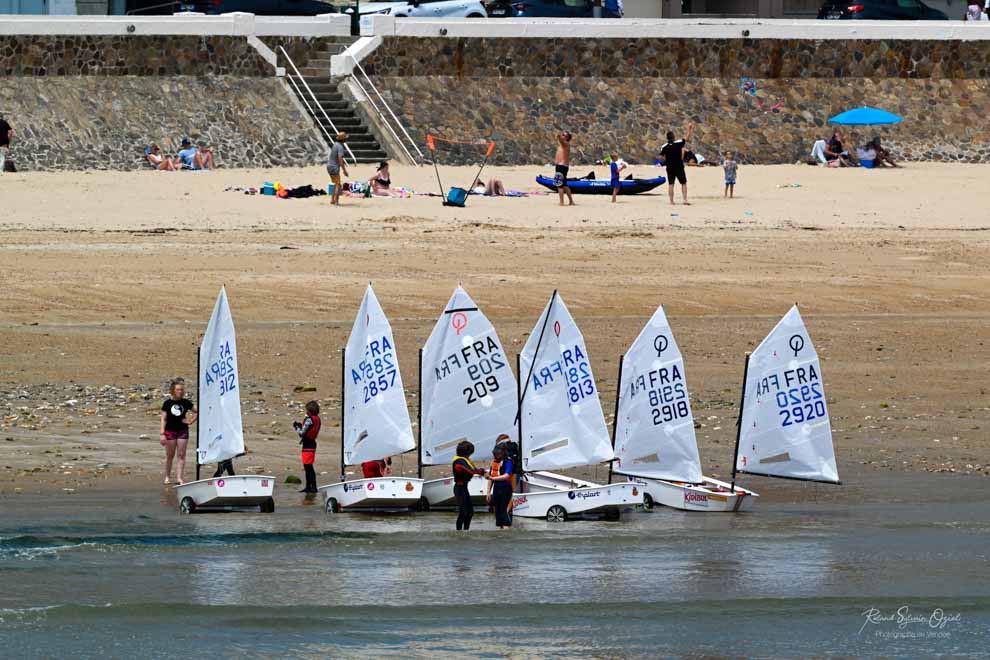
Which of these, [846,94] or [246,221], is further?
[846,94]

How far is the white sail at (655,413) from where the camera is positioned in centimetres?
2011

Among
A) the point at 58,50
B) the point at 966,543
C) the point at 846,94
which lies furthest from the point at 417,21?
the point at 966,543

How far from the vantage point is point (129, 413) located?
22.7 metres

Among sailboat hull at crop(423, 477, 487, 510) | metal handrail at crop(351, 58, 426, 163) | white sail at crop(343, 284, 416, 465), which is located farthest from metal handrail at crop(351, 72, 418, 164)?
sailboat hull at crop(423, 477, 487, 510)

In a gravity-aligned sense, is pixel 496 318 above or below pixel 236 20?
below

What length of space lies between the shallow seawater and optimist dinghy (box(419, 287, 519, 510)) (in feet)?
4.30

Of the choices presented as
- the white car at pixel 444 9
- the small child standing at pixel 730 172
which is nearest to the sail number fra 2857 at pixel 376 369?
the small child standing at pixel 730 172

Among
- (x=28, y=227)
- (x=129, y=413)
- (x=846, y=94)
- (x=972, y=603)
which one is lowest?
(x=972, y=603)

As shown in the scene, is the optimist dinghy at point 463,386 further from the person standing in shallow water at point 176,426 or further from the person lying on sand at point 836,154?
the person lying on sand at point 836,154

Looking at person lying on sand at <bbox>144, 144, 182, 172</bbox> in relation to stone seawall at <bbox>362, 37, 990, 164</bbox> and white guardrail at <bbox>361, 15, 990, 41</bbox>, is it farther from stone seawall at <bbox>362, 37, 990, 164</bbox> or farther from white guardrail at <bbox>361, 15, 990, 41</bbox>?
white guardrail at <bbox>361, 15, 990, 41</bbox>

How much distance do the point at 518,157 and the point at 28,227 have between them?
16.4m

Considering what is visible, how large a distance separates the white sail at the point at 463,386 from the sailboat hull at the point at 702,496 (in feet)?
6.15

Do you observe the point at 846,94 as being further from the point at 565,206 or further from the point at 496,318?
the point at 496,318

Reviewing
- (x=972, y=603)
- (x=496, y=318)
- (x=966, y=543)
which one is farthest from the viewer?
(x=496, y=318)
